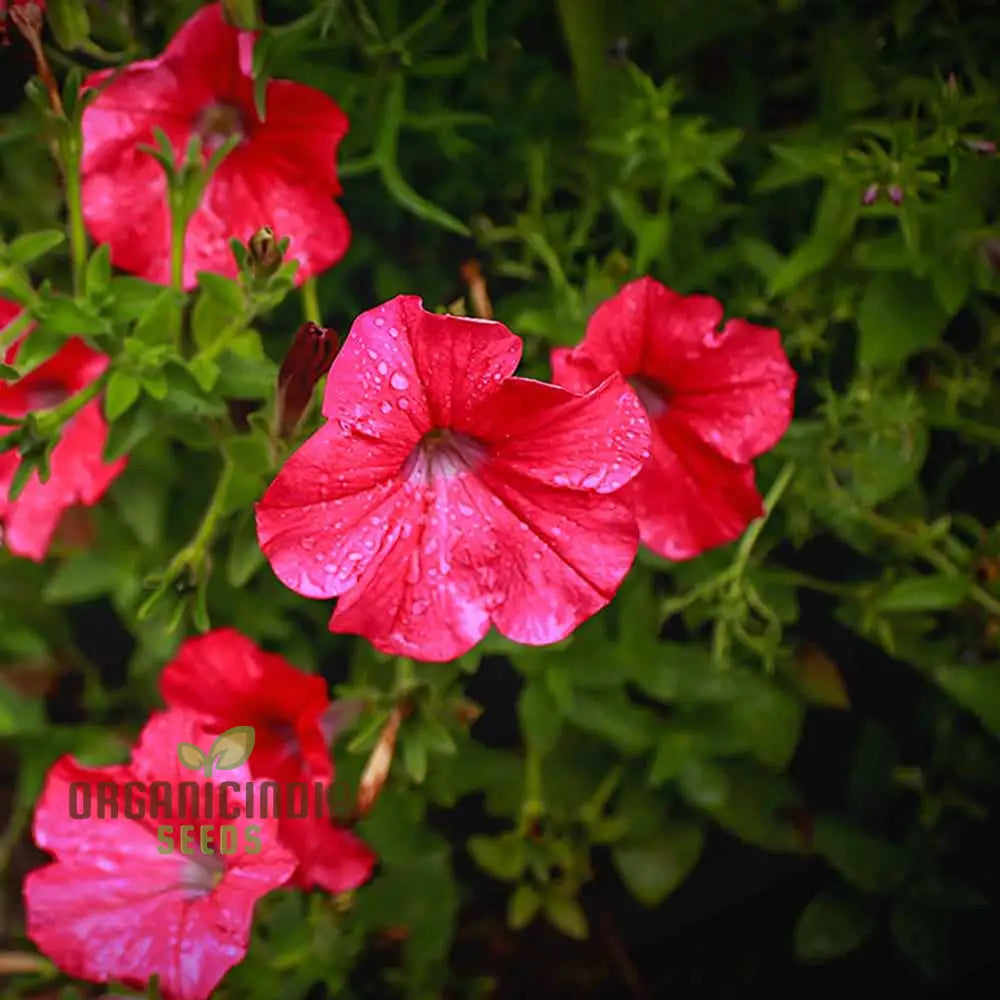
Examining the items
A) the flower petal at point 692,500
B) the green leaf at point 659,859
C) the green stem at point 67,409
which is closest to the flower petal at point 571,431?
the flower petal at point 692,500

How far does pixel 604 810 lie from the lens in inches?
35.7

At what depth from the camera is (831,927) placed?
0.88 m

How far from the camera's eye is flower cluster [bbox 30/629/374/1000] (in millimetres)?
573

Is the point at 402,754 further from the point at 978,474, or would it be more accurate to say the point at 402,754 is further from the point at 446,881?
the point at 978,474

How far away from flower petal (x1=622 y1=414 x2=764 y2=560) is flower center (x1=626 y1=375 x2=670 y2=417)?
19 mm

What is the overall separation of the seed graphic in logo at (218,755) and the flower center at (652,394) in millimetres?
317

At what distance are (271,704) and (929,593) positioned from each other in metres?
0.44

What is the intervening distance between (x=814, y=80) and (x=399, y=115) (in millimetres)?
311

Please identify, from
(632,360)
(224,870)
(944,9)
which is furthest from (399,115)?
(224,870)

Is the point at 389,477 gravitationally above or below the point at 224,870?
above

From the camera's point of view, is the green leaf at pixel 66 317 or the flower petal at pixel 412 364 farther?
the green leaf at pixel 66 317

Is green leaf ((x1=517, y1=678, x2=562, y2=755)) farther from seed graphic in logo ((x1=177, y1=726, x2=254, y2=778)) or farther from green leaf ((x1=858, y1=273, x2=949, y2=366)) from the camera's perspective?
green leaf ((x1=858, y1=273, x2=949, y2=366))

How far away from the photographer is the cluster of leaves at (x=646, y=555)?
27.0 inches

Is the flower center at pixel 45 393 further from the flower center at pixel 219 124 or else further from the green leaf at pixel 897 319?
the green leaf at pixel 897 319
